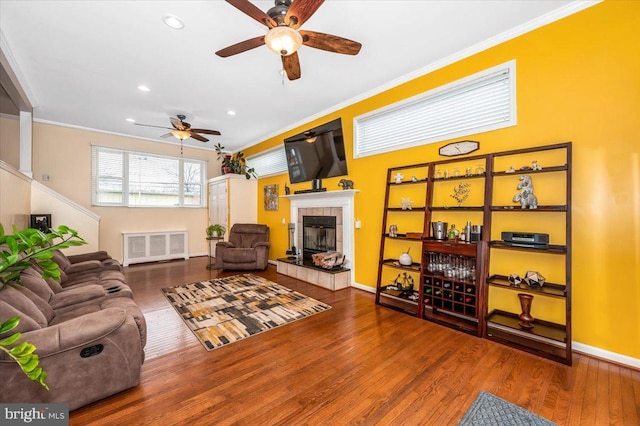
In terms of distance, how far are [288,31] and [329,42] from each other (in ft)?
1.47

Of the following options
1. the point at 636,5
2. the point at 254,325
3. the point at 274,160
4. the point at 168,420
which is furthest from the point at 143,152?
the point at 636,5

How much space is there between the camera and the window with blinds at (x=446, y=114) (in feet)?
9.70

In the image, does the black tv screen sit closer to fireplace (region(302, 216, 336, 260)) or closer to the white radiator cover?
fireplace (region(302, 216, 336, 260))

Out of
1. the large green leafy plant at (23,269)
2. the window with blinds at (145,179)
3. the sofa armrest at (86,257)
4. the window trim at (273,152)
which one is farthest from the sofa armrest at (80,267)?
the window trim at (273,152)

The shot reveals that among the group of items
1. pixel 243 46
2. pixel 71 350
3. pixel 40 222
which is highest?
pixel 243 46

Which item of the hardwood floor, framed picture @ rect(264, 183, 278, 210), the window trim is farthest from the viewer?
framed picture @ rect(264, 183, 278, 210)

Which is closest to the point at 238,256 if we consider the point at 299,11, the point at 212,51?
the point at 212,51

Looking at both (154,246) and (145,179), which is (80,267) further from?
(145,179)

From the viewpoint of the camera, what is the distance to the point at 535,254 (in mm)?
2709

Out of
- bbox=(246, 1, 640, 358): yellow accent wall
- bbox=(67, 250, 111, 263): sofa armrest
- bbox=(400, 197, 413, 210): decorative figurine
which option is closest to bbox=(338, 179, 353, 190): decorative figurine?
bbox=(400, 197, 413, 210): decorative figurine

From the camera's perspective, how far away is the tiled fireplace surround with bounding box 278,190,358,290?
4.39 m

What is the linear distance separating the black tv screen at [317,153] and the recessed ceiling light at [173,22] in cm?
263

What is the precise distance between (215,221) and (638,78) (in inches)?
305

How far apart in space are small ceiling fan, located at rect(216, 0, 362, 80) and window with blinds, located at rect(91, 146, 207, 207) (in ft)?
18.3
